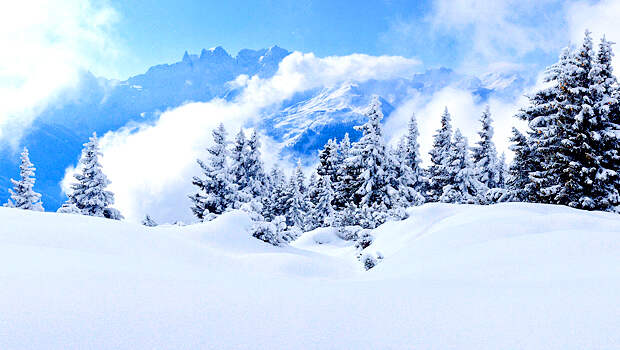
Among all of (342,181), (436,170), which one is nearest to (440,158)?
(436,170)

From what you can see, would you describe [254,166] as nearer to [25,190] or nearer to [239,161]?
[239,161]

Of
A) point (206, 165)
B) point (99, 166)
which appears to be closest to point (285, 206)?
point (206, 165)

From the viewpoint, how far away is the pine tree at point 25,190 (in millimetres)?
26703

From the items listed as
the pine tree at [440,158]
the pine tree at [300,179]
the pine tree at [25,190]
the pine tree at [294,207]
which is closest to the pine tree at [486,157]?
the pine tree at [440,158]

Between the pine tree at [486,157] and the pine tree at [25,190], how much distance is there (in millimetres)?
A: 36563

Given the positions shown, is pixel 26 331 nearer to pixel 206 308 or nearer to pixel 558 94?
pixel 206 308

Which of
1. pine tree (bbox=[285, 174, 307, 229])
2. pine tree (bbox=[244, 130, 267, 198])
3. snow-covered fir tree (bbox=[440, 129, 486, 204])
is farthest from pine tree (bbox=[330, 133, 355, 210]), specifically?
snow-covered fir tree (bbox=[440, 129, 486, 204])

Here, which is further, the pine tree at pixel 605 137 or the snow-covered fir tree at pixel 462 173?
the snow-covered fir tree at pixel 462 173

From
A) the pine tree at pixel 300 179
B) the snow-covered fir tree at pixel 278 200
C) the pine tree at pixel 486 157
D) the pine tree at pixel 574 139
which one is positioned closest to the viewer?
the pine tree at pixel 574 139

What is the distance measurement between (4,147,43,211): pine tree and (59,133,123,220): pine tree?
12.1 feet

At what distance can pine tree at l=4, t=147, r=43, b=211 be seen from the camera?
26.7 meters

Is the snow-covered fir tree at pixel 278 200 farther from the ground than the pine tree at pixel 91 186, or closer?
farther from the ground

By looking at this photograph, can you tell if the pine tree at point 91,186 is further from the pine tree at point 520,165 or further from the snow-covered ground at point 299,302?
the pine tree at point 520,165

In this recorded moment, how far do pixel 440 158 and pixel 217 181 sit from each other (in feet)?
68.2
